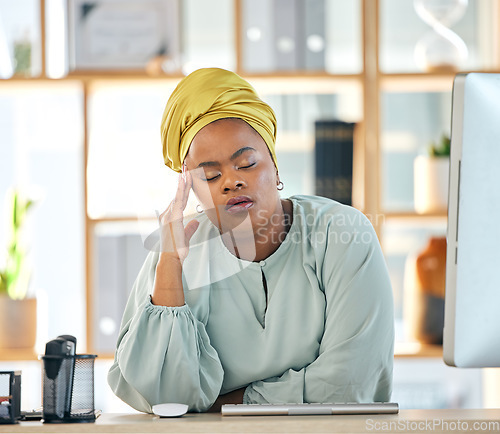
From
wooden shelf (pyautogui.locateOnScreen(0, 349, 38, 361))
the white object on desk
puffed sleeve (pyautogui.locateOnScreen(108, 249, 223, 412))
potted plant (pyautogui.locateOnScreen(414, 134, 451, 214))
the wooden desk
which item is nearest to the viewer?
the wooden desk

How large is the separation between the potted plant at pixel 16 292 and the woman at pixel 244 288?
1.13m

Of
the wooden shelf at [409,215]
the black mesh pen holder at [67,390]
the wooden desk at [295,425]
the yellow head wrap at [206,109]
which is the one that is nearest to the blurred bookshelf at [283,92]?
the wooden shelf at [409,215]

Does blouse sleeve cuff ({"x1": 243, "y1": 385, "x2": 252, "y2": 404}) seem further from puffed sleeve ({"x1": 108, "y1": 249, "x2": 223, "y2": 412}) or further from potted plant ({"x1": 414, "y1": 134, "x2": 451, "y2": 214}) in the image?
potted plant ({"x1": 414, "y1": 134, "x2": 451, "y2": 214})

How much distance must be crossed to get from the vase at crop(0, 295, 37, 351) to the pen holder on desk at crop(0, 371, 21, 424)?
1.48 m

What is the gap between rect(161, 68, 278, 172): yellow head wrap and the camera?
1.52 meters

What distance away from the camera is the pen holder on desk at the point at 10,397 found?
41.7 inches

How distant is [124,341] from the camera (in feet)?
4.49

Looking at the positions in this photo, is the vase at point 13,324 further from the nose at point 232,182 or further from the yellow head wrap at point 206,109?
the nose at point 232,182

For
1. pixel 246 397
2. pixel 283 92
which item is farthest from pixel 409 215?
pixel 246 397

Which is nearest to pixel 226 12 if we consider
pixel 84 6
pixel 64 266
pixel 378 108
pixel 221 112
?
pixel 84 6

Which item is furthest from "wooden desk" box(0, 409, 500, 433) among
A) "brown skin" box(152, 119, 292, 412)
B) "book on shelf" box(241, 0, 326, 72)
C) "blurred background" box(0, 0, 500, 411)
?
"book on shelf" box(241, 0, 326, 72)

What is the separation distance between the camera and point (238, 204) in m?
1.49

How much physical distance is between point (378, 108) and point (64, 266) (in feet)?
4.59

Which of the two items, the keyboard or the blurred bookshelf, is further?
the blurred bookshelf
